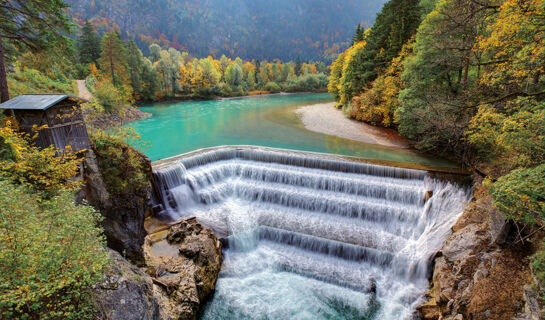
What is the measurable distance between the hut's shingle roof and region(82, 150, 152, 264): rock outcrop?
85.4 inches

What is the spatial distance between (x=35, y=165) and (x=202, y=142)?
15.9 metres

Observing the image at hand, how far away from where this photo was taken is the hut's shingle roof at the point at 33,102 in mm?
8554

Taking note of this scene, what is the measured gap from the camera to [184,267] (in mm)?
9758

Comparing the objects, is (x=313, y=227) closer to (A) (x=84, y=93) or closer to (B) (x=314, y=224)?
(B) (x=314, y=224)

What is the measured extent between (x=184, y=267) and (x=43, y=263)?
19.0 feet

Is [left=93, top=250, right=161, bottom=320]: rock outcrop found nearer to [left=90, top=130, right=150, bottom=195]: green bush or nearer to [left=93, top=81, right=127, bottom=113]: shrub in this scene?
[left=90, top=130, right=150, bottom=195]: green bush

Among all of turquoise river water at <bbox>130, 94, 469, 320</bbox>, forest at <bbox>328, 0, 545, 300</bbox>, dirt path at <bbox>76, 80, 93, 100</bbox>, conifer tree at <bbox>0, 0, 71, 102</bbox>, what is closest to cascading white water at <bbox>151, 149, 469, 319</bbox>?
turquoise river water at <bbox>130, 94, 469, 320</bbox>

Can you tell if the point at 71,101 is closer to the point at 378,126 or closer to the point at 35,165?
the point at 35,165

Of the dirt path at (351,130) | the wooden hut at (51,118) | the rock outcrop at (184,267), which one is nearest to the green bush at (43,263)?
the rock outcrop at (184,267)

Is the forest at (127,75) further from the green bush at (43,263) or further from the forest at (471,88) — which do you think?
the forest at (471,88)

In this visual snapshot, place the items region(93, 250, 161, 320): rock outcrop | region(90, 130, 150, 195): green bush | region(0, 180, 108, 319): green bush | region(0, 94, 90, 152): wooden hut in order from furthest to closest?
region(90, 130, 150, 195): green bush, region(0, 94, 90, 152): wooden hut, region(93, 250, 161, 320): rock outcrop, region(0, 180, 108, 319): green bush

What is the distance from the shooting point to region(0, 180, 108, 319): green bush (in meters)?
4.15

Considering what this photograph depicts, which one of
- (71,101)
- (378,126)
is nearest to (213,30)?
(378,126)

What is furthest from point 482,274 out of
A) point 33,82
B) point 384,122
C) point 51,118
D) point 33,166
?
point 33,82
